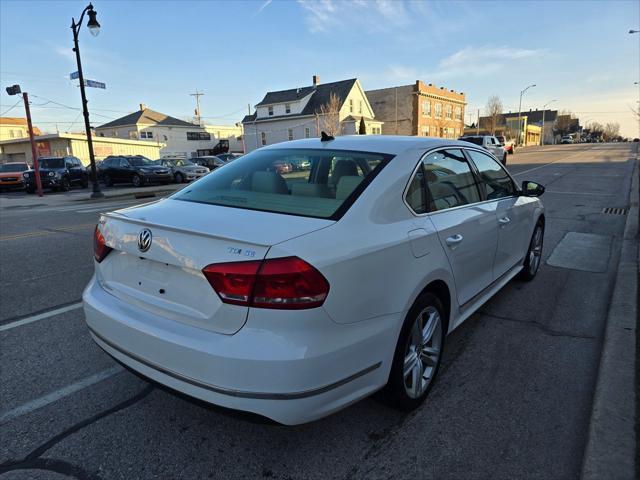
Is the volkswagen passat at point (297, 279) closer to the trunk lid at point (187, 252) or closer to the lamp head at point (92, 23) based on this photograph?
the trunk lid at point (187, 252)

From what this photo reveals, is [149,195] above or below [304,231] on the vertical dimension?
below

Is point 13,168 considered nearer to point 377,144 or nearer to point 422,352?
point 377,144

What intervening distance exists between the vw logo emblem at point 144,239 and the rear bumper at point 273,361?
1.22 feet

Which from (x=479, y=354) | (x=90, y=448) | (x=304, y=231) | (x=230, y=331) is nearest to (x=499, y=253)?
(x=479, y=354)

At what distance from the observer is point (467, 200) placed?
11.8 ft

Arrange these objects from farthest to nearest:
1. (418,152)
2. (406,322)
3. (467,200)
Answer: (467,200) < (418,152) < (406,322)

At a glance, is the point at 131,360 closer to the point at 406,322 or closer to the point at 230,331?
the point at 230,331

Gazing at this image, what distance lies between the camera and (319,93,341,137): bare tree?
155 feet

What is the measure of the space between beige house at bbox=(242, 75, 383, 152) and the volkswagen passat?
146ft

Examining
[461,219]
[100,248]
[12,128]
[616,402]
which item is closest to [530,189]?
[461,219]

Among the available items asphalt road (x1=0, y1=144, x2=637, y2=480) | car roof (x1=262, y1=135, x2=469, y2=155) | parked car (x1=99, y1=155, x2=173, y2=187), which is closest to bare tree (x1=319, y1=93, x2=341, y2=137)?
parked car (x1=99, y1=155, x2=173, y2=187)

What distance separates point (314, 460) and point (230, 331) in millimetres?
923

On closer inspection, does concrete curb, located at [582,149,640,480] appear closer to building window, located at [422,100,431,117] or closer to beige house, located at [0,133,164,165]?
beige house, located at [0,133,164,165]

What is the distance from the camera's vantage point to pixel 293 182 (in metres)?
3.14
